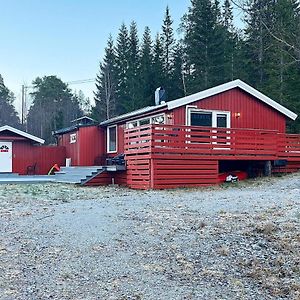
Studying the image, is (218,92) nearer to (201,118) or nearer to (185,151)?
(201,118)

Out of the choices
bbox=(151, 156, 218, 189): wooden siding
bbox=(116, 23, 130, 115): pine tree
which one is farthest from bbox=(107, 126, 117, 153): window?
bbox=(116, 23, 130, 115): pine tree

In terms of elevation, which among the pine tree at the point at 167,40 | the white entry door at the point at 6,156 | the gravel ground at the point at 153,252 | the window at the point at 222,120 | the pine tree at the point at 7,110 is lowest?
the gravel ground at the point at 153,252

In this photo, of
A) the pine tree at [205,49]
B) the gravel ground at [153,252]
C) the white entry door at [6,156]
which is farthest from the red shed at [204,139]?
the pine tree at [205,49]

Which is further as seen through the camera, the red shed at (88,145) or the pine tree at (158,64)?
the pine tree at (158,64)

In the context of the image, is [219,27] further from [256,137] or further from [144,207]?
[144,207]

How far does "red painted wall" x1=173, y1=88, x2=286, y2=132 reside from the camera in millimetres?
15109

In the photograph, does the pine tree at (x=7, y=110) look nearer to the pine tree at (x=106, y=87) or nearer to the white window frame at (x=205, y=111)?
the pine tree at (x=106, y=87)

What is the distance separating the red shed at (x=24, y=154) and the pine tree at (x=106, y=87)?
15.2 m

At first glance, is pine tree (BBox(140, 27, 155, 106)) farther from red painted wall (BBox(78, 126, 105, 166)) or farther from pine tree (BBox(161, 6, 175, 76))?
red painted wall (BBox(78, 126, 105, 166))

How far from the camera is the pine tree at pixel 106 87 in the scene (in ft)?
125

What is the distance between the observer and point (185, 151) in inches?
504

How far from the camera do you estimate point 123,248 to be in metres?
5.03

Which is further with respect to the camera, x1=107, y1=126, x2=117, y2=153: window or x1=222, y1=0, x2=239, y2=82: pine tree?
x1=222, y1=0, x2=239, y2=82: pine tree

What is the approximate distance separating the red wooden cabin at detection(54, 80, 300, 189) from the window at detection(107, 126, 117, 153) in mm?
623
